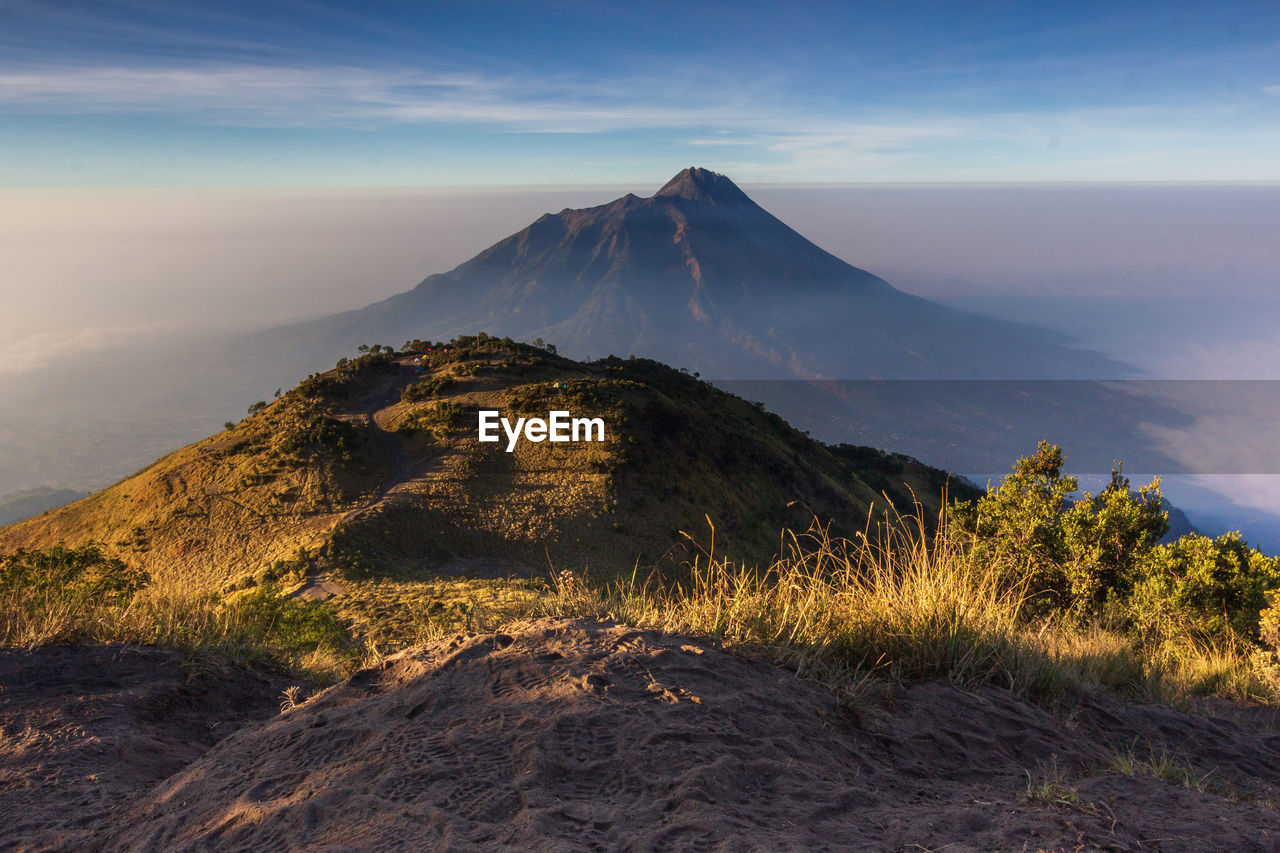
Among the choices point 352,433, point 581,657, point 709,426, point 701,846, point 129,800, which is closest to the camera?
point 701,846

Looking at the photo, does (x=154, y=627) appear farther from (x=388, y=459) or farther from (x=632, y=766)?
(x=388, y=459)

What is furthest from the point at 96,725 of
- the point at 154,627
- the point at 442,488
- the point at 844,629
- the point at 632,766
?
the point at 442,488

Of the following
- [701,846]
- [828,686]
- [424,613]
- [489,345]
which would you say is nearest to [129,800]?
[701,846]

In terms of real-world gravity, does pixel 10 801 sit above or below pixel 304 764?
below

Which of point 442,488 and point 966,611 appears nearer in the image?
point 966,611

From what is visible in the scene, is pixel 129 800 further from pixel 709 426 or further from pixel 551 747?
pixel 709 426
